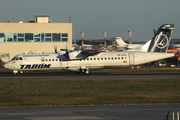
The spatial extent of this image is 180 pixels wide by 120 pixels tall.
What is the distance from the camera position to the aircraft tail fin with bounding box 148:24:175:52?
42.2m

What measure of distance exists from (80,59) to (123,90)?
44.6 ft

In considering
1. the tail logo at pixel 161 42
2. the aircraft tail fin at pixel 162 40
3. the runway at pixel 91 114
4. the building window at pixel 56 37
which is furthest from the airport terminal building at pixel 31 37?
the runway at pixel 91 114

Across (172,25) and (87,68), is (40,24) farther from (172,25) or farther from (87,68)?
(172,25)

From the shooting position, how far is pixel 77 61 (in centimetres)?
3803

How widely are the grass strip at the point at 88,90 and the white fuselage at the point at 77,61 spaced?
21.5 feet

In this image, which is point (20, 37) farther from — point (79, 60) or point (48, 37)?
point (79, 60)

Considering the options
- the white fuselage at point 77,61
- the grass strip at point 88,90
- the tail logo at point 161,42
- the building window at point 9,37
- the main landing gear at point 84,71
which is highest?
the building window at point 9,37

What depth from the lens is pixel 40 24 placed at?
61094 millimetres

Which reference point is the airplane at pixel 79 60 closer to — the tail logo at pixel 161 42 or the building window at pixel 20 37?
the tail logo at pixel 161 42

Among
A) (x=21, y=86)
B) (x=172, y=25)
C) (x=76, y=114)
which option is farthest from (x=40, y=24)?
(x=76, y=114)

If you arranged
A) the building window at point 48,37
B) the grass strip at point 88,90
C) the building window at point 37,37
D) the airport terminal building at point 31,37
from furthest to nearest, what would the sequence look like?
the building window at point 48,37
the building window at point 37,37
the airport terminal building at point 31,37
the grass strip at point 88,90

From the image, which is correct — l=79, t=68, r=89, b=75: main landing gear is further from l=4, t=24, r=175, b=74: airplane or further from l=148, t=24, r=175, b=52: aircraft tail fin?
l=148, t=24, r=175, b=52: aircraft tail fin

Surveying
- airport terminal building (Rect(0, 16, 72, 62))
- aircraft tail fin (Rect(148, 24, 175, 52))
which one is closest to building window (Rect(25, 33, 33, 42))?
airport terminal building (Rect(0, 16, 72, 62))

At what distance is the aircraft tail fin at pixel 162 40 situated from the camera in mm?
42250
